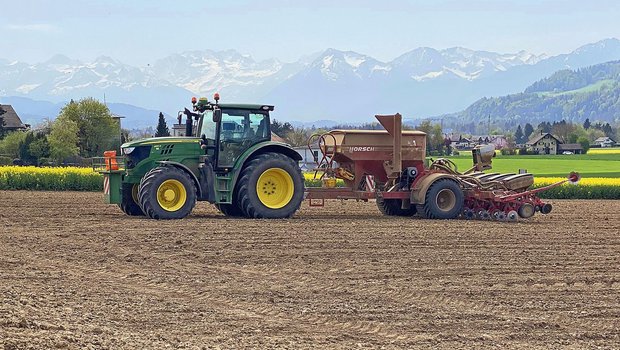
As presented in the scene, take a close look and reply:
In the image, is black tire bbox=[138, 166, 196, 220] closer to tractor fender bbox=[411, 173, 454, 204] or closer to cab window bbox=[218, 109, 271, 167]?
cab window bbox=[218, 109, 271, 167]

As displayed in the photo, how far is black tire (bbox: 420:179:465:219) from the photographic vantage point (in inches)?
783

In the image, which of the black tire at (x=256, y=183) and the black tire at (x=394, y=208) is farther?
the black tire at (x=394, y=208)

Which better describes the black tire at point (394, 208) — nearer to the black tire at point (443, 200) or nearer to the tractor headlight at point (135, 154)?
the black tire at point (443, 200)

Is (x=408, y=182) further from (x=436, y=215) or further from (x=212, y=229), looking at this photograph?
(x=212, y=229)

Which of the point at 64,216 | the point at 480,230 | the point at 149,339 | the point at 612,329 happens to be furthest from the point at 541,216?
the point at 149,339

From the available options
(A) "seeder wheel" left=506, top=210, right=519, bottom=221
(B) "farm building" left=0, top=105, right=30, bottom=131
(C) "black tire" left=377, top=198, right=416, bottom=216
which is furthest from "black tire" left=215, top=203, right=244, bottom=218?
(B) "farm building" left=0, top=105, right=30, bottom=131

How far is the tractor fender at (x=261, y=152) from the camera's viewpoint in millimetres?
18797

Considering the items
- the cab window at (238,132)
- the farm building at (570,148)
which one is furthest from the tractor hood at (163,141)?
the farm building at (570,148)

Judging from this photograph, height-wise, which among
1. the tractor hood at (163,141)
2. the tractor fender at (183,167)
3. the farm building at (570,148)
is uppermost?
the farm building at (570,148)

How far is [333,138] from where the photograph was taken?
792 inches

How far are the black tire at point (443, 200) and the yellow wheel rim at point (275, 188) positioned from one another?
2.99 metres

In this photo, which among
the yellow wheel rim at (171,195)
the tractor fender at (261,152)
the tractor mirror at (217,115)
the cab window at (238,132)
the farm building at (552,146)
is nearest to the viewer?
the yellow wheel rim at (171,195)

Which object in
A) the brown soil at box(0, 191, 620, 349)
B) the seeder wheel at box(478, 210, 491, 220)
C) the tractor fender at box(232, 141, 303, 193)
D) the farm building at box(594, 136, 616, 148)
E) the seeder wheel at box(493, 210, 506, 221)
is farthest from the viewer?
the farm building at box(594, 136, 616, 148)

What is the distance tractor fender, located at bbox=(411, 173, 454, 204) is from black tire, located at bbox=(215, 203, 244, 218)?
12.4ft
